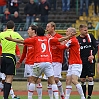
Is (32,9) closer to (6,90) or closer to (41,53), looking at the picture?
(6,90)

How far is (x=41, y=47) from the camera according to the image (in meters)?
14.7

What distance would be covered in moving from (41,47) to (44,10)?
14.4 meters

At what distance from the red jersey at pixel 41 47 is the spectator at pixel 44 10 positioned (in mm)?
13954

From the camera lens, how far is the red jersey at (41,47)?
1472 centimetres

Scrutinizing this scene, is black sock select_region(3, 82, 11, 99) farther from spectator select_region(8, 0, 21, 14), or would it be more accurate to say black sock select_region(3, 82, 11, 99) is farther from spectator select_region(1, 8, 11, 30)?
spectator select_region(8, 0, 21, 14)

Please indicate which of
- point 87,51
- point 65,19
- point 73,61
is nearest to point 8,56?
point 73,61

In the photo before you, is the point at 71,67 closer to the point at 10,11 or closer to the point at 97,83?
the point at 97,83

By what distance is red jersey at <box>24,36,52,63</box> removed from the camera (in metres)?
14.7

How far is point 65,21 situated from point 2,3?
13.3ft

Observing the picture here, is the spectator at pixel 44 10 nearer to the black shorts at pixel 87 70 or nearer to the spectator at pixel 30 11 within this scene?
the spectator at pixel 30 11

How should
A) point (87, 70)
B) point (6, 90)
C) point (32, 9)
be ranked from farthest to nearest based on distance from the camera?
1. point (32, 9)
2. point (87, 70)
3. point (6, 90)

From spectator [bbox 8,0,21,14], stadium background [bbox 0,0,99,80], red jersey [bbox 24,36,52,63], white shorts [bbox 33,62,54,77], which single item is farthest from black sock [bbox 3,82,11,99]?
spectator [bbox 8,0,21,14]

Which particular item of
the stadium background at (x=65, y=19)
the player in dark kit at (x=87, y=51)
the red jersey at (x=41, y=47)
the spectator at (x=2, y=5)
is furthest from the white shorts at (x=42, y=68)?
the spectator at (x=2, y=5)

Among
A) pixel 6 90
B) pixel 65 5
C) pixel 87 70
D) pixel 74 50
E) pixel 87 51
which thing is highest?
pixel 65 5
